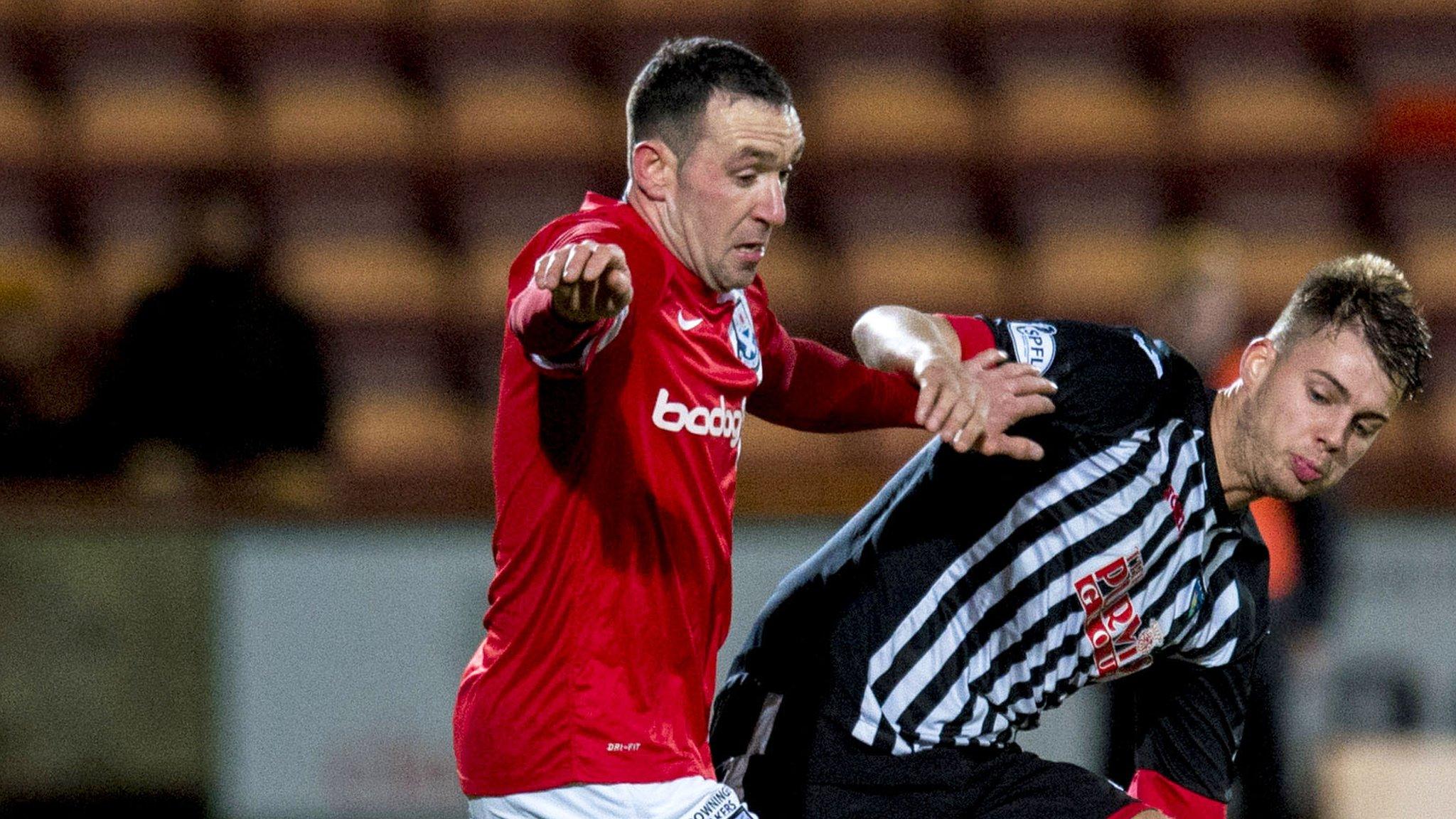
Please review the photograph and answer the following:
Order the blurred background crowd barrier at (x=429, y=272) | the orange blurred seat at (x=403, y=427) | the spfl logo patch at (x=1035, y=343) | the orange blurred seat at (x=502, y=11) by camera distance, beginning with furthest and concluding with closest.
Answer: the orange blurred seat at (x=502, y=11) → the orange blurred seat at (x=403, y=427) → the blurred background crowd barrier at (x=429, y=272) → the spfl logo patch at (x=1035, y=343)

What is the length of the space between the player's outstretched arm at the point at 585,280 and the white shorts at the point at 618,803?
0.63 meters

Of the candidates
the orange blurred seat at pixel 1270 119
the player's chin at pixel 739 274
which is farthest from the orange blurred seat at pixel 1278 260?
the player's chin at pixel 739 274

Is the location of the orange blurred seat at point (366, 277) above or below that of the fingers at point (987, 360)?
below

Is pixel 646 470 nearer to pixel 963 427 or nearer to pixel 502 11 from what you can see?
pixel 963 427

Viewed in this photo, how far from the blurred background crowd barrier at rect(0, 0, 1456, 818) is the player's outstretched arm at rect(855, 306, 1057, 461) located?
252cm

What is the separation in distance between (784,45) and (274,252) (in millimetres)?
2321

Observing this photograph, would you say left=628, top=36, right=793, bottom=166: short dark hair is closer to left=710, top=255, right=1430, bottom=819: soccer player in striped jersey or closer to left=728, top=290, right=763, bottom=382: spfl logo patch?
left=728, top=290, right=763, bottom=382: spfl logo patch

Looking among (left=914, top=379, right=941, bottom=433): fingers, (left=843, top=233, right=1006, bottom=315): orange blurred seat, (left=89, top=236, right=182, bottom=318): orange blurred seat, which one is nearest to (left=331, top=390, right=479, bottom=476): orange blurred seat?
(left=89, top=236, right=182, bottom=318): orange blurred seat

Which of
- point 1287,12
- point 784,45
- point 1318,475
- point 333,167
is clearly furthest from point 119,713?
point 1287,12

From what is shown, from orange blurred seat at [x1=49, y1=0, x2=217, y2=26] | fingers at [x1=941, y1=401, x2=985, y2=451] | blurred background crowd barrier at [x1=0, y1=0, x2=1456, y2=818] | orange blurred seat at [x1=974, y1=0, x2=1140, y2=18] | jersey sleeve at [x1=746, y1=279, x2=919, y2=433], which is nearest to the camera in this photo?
fingers at [x1=941, y1=401, x2=985, y2=451]

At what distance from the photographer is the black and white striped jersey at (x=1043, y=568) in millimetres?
2553

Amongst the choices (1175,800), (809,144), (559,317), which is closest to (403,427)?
(809,144)

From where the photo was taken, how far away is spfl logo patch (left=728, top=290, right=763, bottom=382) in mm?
2438

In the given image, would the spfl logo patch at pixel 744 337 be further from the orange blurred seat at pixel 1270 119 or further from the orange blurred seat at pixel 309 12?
the orange blurred seat at pixel 309 12
